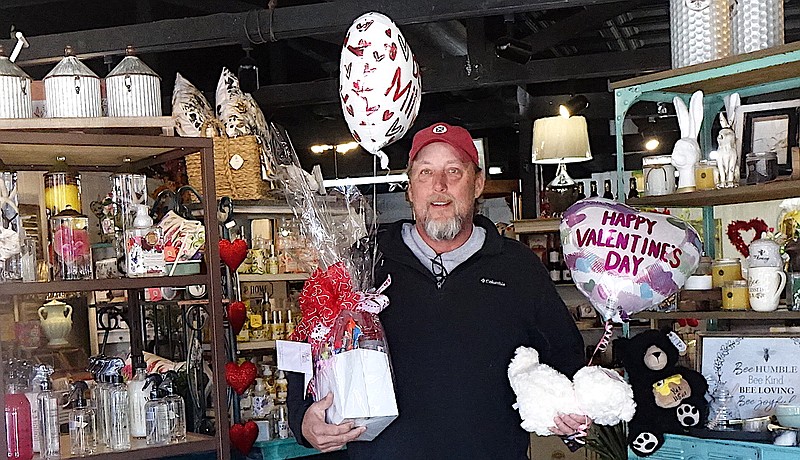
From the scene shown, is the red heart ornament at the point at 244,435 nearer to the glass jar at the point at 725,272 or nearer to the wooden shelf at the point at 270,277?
the wooden shelf at the point at 270,277

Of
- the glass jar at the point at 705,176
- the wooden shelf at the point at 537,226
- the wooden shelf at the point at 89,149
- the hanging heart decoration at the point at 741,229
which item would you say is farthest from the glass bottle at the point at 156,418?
the wooden shelf at the point at 537,226

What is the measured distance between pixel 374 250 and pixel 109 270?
795 millimetres

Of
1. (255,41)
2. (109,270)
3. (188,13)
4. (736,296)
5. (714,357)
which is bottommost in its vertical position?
(714,357)

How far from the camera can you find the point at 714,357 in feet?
8.94

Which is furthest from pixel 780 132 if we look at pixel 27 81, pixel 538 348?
pixel 27 81

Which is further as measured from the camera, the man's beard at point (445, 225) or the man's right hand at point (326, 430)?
the man's beard at point (445, 225)

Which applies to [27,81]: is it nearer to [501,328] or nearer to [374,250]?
[374,250]

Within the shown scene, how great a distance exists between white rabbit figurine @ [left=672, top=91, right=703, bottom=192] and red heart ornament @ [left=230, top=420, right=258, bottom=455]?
Result: 2.26 metres

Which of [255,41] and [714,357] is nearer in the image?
[714,357]

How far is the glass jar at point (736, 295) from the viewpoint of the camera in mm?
2670

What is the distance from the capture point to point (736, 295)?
106 inches

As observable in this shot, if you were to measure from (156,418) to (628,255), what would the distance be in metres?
1.41

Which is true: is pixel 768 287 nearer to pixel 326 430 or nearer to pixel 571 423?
pixel 571 423

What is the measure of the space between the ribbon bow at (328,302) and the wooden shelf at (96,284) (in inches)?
18.2
